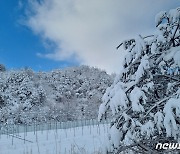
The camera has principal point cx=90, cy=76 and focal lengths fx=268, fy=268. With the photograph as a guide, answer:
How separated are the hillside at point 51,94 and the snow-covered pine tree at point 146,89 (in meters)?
23.6

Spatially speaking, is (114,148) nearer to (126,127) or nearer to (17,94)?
(126,127)

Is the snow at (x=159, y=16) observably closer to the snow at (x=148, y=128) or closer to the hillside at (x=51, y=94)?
the snow at (x=148, y=128)

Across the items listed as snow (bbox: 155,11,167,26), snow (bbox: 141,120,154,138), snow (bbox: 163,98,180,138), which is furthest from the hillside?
snow (bbox: 163,98,180,138)

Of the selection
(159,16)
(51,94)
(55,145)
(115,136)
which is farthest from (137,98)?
(51,94)

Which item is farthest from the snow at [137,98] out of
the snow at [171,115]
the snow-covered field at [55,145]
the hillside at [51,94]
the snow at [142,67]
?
the hillside at [51,94]

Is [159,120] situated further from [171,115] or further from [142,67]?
[142,67]

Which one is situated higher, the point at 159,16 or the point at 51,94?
the point at 51,94

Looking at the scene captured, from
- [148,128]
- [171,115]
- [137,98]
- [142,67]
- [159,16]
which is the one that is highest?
[159,16]

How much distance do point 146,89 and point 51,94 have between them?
4503 centimetres

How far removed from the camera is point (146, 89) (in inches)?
114

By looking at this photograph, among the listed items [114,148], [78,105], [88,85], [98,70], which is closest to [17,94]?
[78,105]

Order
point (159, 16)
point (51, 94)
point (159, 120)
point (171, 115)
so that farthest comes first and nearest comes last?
point (51, 94) → point (159, 16) → point (159, 120) → point (171, 115)

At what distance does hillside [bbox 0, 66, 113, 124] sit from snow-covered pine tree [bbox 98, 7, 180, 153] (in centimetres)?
2356

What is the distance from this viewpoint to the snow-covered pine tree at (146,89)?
2.77m
